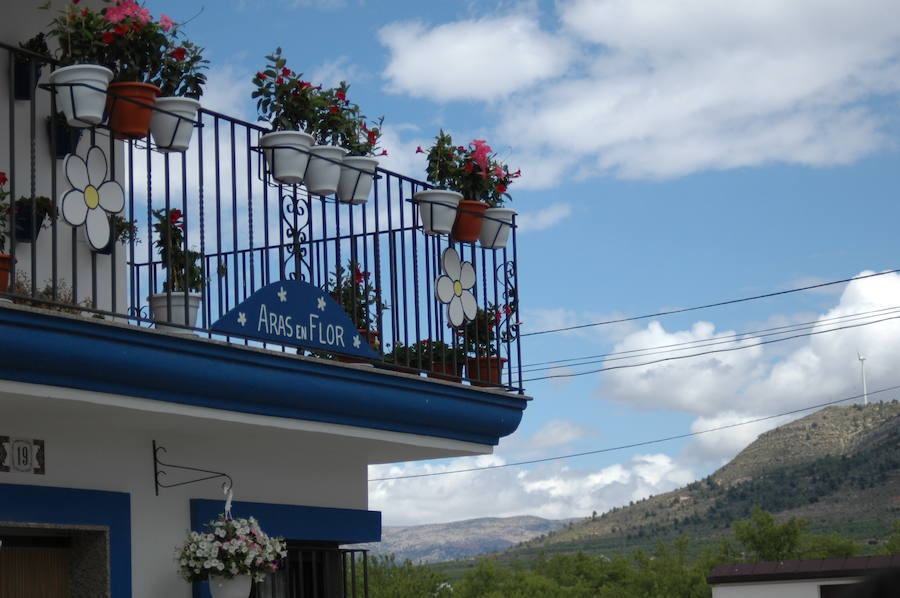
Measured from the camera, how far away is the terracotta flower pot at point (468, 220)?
379 inches

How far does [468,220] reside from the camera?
966cm

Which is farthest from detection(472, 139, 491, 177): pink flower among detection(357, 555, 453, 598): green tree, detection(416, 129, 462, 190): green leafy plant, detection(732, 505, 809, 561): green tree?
detection(732, 505, 809, 561): green tree

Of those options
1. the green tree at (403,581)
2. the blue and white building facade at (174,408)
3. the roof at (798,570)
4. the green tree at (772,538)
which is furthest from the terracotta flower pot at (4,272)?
the green tree at (772,538)

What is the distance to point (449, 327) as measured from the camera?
378 inches

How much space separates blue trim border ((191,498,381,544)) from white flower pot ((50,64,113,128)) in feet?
9.02

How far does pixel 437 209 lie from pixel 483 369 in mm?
1217

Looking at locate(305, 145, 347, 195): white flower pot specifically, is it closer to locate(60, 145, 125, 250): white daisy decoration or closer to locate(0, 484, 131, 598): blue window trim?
locate(60, 145, 125, 250): white daisy decoration

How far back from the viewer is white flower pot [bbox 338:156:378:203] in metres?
8.70

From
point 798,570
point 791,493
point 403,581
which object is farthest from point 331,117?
point 791,493

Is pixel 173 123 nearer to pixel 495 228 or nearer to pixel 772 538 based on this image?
pixel 495 228

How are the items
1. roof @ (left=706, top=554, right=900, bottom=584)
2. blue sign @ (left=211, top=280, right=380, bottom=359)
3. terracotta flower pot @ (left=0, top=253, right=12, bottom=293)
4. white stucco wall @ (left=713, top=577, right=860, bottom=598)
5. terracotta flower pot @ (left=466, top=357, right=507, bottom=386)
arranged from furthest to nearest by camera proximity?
white stucco wall @ (left=713, top=577, right=860, bottom=598)
roof @ (left=706, top=554, right=900, bottom=584)
terracotta flower pot @ (left=466, top=357, right=507, bottom=386)
blue sign @ (left=211, top=280, right=380, bottom=359)
terracotta flower pot @ (left=0, top=253, right=12, bottom=293)

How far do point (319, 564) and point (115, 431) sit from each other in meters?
2.51

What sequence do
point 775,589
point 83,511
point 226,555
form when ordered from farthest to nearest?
point 775,589 < point 226,555 < point 83,511

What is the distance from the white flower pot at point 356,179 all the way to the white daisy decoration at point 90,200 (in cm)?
181
